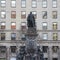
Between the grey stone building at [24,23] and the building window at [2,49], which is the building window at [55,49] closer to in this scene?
the grey stone building at [24,23]

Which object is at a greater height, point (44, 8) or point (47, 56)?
point (44, 8)

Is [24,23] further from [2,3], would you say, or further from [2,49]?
[2,49]

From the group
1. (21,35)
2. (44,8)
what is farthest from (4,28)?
(44,8)

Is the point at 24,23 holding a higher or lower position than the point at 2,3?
lower

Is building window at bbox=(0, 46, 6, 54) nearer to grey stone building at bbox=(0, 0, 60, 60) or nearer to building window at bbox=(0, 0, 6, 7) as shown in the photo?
grey stone building at bbox=(0, 0, 60, 60)

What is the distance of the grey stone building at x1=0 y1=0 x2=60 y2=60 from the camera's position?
92.4 meters

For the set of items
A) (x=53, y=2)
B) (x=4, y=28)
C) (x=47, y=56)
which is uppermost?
(x=53, y=2)

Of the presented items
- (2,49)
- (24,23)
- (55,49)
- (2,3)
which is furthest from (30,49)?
(2,3)

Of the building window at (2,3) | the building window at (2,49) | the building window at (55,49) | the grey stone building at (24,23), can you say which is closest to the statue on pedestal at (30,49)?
the grey stone building at (24,23)

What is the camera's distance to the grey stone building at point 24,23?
9238 centimetres

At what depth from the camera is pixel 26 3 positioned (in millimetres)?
94000

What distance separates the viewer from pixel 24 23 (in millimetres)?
93875

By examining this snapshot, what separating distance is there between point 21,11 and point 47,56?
1198 centimetres

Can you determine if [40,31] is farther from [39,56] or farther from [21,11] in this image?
[39,56]
